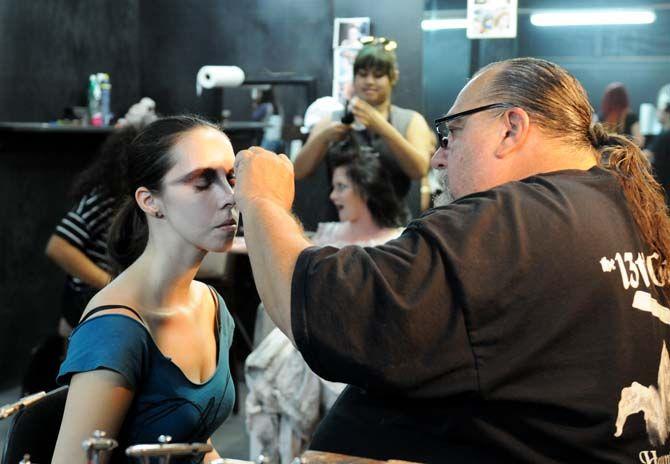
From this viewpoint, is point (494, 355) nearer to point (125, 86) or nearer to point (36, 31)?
point (36, 31)

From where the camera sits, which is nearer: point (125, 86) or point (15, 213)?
point (15, 213)

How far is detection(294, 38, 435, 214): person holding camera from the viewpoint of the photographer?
366 cm

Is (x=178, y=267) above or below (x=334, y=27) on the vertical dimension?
below

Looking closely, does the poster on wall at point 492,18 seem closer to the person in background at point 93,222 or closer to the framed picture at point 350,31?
the framed picture at point 350,31

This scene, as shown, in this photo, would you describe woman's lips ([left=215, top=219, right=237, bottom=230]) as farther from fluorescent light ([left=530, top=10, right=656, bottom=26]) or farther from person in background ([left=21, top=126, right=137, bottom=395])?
fluorescent light ([left=530, top=10, right=656, bottom=26])

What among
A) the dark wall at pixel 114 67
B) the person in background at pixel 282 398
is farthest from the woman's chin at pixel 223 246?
the dark wall at pixel 114 67

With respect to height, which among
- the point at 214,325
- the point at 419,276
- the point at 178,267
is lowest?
the point at 214,325

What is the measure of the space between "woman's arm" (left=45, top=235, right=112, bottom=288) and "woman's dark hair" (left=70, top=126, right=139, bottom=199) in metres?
0.20

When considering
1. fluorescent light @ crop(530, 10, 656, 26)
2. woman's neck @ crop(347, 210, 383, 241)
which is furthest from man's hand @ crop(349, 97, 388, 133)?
fluorescent light @ crop(530, 10, 656, 26)

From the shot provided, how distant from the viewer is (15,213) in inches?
189

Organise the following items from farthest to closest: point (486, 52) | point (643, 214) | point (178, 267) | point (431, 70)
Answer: point (431, 70) → point (486, 52) → point (178, 267) → point (643, 214)

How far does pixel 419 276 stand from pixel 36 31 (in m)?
4.13

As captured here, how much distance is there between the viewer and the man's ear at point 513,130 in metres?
1.41

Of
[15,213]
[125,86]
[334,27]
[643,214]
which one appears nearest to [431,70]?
[334,27]
